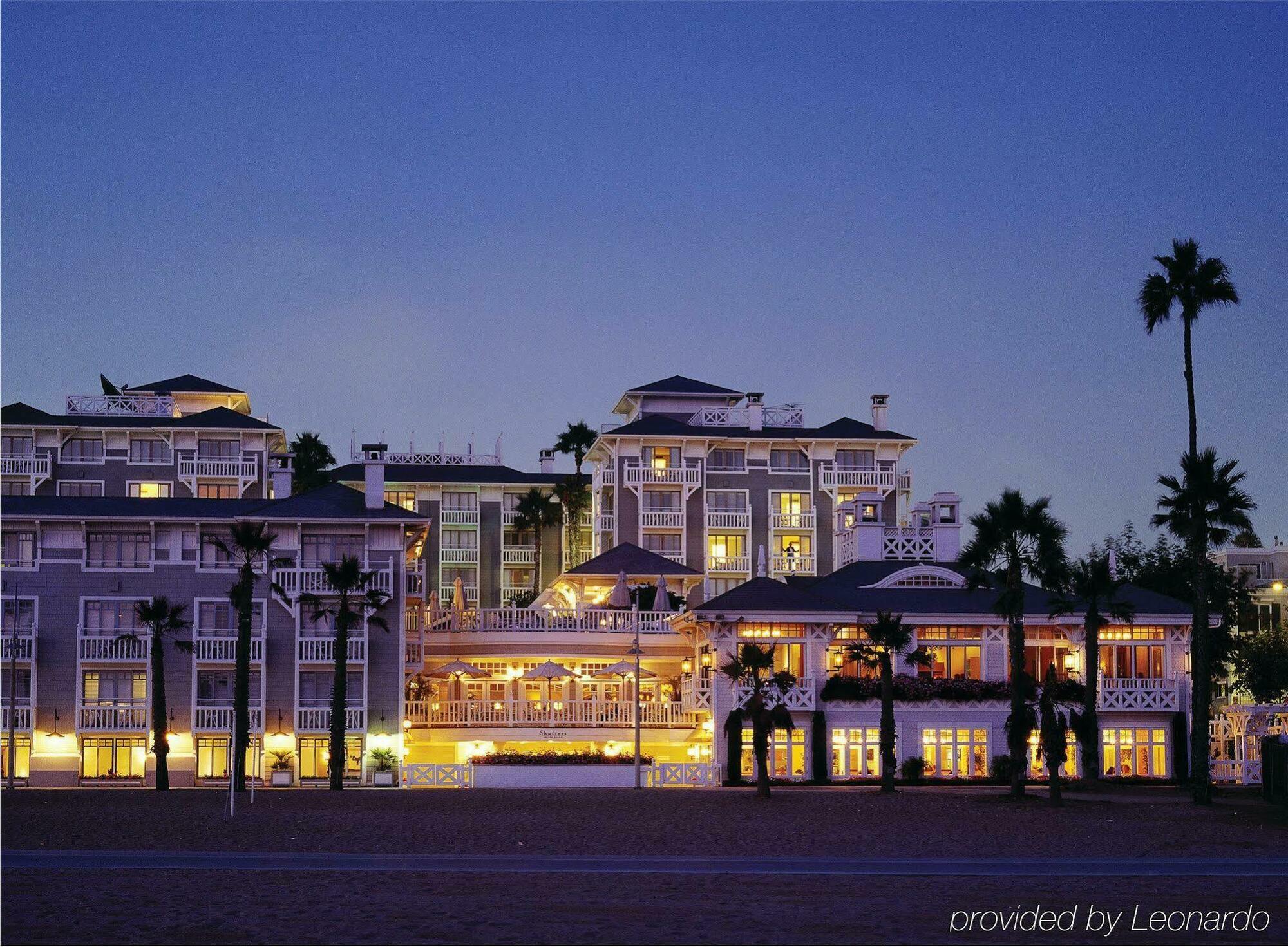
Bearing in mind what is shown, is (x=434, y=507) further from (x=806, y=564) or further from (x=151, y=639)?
(x=151, y=639)

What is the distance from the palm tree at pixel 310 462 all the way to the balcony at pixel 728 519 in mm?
20077

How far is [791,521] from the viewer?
87.3 meters

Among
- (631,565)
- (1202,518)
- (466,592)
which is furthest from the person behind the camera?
(466,592)

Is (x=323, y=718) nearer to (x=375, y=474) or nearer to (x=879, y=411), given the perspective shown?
(x=375, y=474)

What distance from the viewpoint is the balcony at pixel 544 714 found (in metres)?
63.5

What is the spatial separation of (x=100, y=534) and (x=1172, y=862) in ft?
138

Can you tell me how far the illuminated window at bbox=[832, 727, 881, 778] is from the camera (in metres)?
62.1

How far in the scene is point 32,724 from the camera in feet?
202

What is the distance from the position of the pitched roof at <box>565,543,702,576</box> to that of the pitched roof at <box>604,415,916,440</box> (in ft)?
33.6

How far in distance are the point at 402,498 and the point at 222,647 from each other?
115 ft

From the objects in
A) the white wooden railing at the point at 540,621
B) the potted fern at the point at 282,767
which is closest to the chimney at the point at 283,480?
the white wooden railing at the point at 540,621

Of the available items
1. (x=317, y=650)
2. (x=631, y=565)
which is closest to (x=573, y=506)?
(x=631, y=565)

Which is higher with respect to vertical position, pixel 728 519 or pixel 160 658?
pixel 728 519

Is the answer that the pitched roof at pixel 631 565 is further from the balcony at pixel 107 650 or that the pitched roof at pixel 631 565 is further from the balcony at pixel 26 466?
the balcony at pixel 26 466
